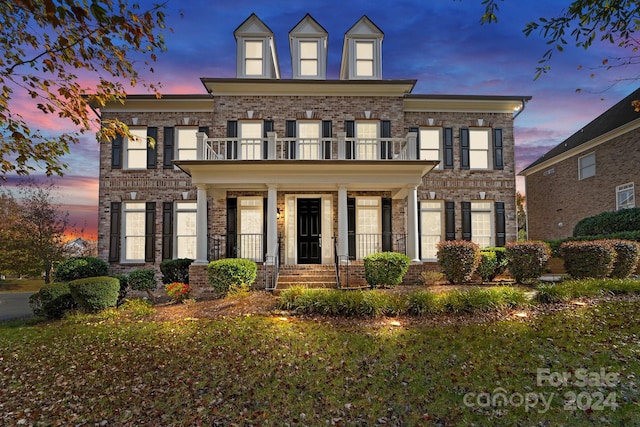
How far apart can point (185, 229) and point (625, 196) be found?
19.6 metres

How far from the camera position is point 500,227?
1523 cm

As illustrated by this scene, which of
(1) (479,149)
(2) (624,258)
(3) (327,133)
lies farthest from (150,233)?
(2) (624,258)

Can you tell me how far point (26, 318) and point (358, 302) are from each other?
9.69 meters

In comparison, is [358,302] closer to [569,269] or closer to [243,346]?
[243,346]

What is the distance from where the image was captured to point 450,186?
1534cm

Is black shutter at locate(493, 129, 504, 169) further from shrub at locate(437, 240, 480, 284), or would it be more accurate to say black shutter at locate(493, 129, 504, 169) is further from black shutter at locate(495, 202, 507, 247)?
shrub at locate(437, 240, 480, 284)

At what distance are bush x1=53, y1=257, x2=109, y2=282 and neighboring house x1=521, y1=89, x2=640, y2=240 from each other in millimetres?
22242

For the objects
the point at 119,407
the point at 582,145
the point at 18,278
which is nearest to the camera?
the point at 119,407

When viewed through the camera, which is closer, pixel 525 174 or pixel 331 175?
pixel 331 175

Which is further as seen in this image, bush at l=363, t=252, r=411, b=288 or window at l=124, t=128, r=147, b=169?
window at l=124, t=128, r=147, b=169

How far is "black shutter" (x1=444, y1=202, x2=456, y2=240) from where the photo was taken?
1512 cm

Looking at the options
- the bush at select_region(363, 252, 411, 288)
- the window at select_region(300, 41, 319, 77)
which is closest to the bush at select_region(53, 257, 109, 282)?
the bush at select_region(363, 252, 411, 288)

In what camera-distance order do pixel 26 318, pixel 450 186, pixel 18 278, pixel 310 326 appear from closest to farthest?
pixel 310 326
pixel 26 318
pixel 450 186
pixel 18 278

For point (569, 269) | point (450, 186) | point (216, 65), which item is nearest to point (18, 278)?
point (216, 65)
